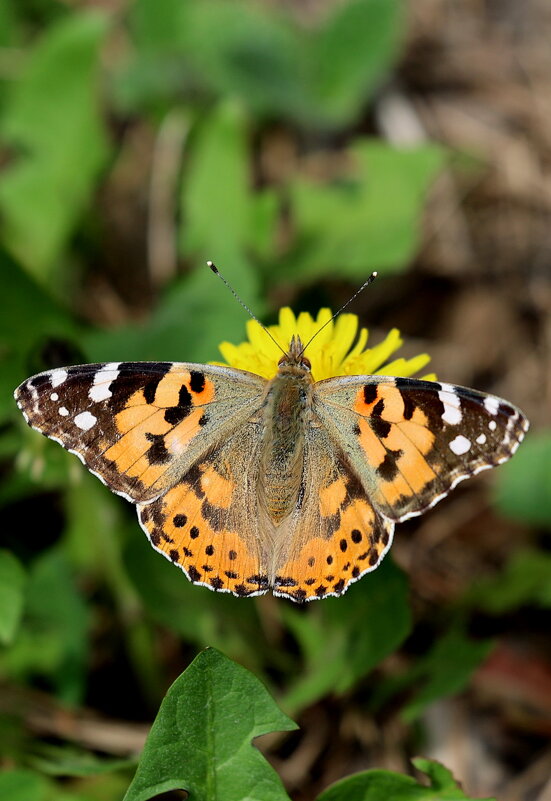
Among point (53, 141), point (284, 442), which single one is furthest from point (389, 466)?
point (53, 141)

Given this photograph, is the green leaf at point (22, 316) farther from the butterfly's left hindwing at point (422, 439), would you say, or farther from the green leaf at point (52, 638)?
the butterfly's left hindwing at point (422, 439)

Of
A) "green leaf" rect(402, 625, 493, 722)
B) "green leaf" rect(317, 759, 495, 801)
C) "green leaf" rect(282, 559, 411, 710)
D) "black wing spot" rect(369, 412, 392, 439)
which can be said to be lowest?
"green leaf" rect(402, 625, 493, 722)

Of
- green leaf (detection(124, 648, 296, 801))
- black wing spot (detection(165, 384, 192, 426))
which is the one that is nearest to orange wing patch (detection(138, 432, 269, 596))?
black wing spot (detection(165, 384, 192, 426))

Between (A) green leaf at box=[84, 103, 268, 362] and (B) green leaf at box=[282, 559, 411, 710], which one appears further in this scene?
(A) green leaf at box=[84, 103, 268, 362]

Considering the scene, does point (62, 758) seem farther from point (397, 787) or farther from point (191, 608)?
point (397, 787)

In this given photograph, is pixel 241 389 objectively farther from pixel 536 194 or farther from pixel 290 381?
pixel 536 194

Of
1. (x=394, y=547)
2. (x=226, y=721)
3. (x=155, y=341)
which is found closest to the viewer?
(x=226, y=721)

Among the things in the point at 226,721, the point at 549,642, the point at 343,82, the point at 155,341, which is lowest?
the point at 549,642

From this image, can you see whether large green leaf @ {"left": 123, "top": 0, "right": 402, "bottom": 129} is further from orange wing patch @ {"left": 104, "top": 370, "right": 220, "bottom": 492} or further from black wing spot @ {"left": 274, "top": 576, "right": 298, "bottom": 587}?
black wing spot @ {"left": 274, "top": 576, "right": 298, "bottom": 587}

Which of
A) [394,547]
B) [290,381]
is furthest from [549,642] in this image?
[290,381]
